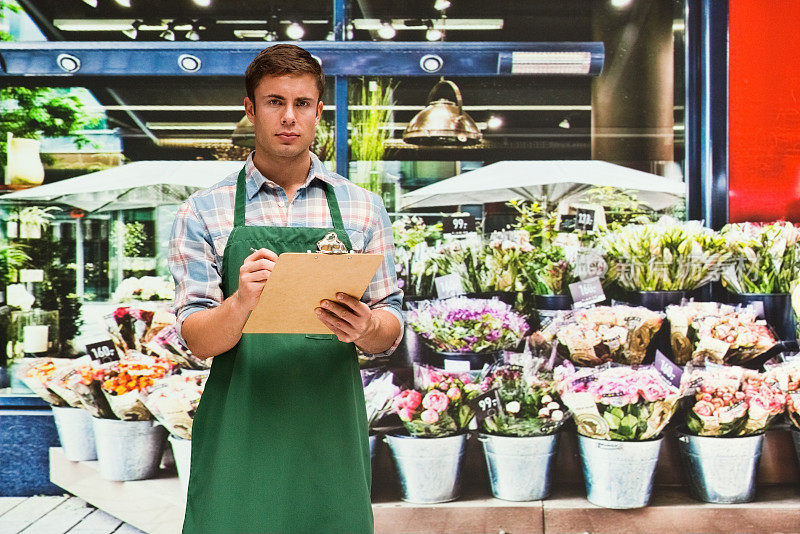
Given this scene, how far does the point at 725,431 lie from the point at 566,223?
141 cm

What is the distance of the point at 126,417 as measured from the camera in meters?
3.98

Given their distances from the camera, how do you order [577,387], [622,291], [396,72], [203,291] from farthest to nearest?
[396,72] < [622,291] < [577,387] < [203,291]

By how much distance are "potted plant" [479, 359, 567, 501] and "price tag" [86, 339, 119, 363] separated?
2.13 meters

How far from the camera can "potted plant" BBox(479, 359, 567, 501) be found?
3.72 meters

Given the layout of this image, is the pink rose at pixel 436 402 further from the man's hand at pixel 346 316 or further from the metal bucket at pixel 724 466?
the man's hand at pixel 346 316

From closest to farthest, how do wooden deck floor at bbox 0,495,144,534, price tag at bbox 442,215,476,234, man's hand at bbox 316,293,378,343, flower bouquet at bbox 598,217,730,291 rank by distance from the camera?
man's hand at bbox 316,293,378,343 < wooden deck floor at bbox 0,495,144,534 < flower bouquet at bbox 598,217,730,291 < price tag at bbox 442,215,476,234

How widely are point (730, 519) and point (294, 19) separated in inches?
144

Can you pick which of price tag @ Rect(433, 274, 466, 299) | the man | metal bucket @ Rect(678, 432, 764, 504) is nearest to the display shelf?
metal bucket @ Rect(678, 432, 764, 504)

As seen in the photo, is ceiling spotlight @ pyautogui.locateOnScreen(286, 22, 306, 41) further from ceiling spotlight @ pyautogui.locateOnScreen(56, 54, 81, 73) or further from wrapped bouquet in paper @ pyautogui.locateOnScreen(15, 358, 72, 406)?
wrapped bouquet in paper @ pyautogui.locateOnScreen(15, 358, 72, 406)

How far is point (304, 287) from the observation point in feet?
5.15

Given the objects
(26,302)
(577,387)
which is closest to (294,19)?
(26,302)

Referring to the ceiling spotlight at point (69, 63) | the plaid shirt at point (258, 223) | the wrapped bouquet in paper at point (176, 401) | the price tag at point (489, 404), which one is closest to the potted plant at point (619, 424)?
the price tag at point (489, 404)

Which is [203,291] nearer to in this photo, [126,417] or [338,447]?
[338,447]

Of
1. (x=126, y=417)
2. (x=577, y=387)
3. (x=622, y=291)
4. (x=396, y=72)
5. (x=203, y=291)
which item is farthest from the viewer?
(x=396, y=72)
